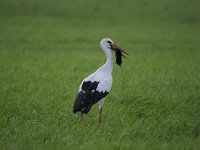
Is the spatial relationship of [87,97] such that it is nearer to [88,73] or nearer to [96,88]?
[96,88]

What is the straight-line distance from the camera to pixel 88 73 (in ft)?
39.9

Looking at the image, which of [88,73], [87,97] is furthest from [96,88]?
[88,73]

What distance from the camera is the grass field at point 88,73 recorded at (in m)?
6.59

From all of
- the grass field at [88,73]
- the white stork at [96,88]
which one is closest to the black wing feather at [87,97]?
the white stork at [96,88]

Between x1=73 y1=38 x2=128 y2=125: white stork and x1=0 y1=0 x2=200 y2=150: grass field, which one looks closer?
x1=0 y1=0 x2=200 y2=150: grass field

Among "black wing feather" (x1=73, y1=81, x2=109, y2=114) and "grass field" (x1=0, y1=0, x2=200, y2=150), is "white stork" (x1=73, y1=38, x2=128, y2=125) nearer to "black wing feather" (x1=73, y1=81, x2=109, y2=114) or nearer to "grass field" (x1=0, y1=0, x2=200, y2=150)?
"black wing feather" (x1=73, y1=81, x2=109, y2=114)

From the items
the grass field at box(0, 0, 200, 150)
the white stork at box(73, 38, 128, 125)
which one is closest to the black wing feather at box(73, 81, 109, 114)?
the white stork at box(73, 38, 128, 125)

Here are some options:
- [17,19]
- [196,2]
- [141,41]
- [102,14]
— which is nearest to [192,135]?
[141,41]

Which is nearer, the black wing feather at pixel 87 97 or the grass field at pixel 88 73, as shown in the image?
the grass field at pixel 88 73

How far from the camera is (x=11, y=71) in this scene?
11727 mm

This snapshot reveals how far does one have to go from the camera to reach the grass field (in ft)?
21.6

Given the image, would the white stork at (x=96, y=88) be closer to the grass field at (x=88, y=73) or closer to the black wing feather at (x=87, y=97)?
the black wing feather at (x=87, y=97)

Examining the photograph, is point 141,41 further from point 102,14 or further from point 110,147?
point 110,147

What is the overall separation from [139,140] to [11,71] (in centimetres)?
615
